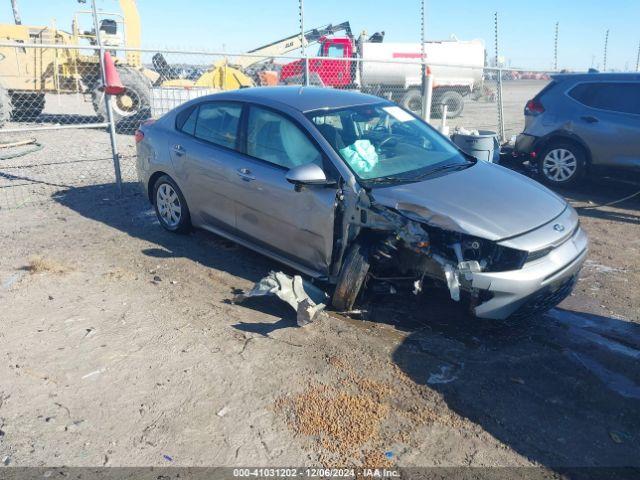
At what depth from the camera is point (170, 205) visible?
5.97m

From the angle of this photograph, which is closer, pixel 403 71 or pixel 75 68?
pixel 75 68

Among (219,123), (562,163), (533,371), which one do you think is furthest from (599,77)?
(533,371)

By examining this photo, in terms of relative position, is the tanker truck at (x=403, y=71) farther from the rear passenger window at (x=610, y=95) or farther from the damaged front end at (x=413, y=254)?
the damaged front end at (x=413, y=254)

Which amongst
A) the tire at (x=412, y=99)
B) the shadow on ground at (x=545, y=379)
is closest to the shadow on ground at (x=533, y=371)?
the shadow on ground at (x=545, y=379)

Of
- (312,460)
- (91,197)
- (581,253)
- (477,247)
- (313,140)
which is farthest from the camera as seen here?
(91,197)

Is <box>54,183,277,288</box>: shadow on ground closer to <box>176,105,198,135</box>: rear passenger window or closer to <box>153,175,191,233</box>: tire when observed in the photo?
<box>153,175,191,233</box>: tire

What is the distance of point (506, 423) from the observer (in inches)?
119

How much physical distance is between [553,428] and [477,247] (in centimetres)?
123

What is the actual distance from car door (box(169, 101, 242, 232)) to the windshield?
978mm

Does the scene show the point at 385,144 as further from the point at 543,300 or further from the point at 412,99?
the point at 412,99

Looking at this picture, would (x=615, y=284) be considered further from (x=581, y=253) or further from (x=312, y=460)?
(x=312, y=460)

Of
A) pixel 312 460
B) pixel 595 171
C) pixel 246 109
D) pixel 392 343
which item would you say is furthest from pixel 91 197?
pixel 595 171

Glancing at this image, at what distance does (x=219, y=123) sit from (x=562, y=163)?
17.8 feet

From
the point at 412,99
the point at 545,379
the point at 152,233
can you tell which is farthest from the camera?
the point at 412,99
